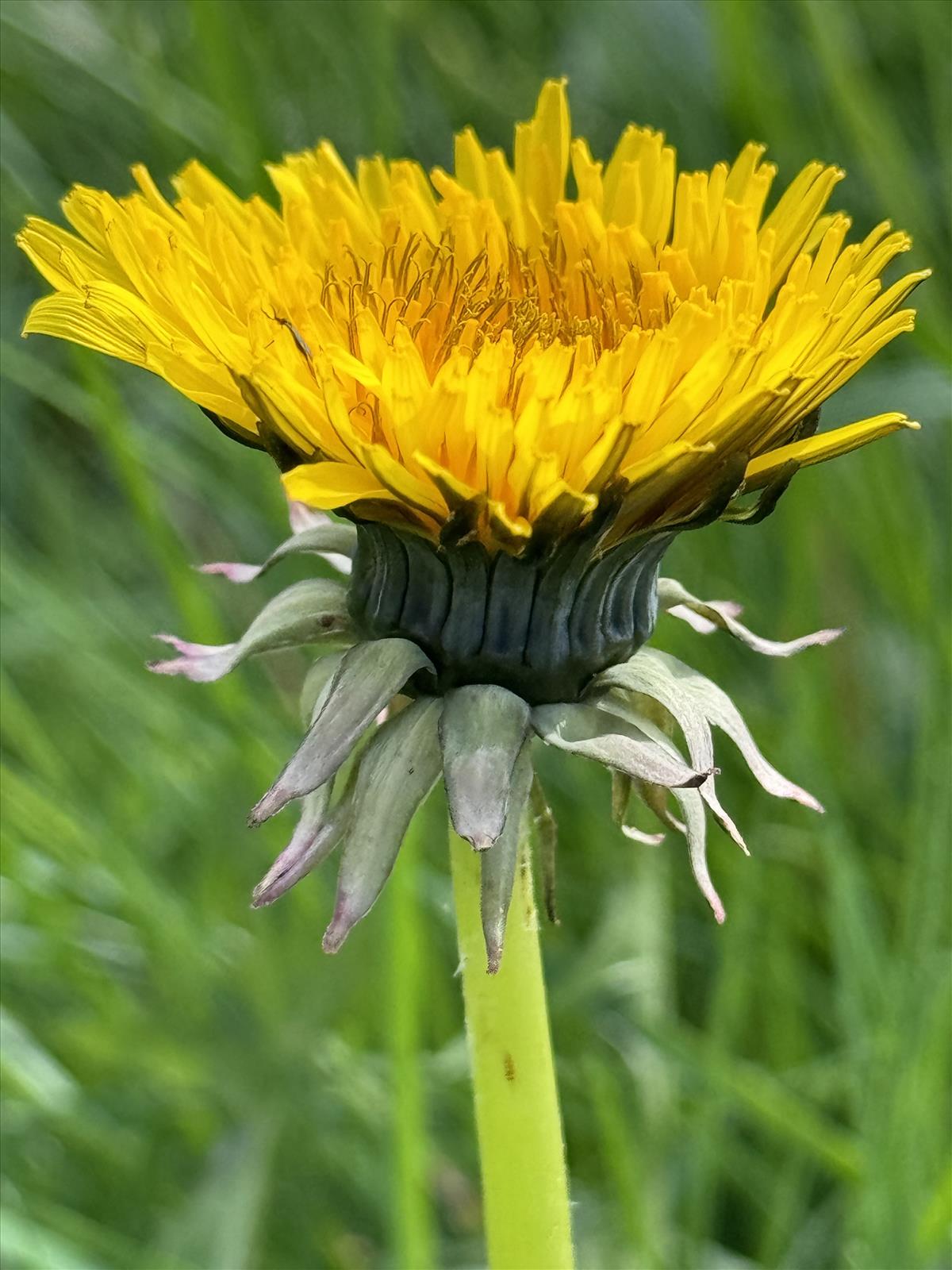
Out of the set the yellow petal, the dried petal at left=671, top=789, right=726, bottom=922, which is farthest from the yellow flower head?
the dried petal at left=671, top=789, right=726, bottom=922

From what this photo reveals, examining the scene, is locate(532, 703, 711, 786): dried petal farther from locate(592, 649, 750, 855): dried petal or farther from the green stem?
the green stem

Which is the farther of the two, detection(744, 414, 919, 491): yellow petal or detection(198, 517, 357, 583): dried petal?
detection(198, 517, 357, 583): dried petal

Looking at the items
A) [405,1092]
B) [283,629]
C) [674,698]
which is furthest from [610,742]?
[405,1092]

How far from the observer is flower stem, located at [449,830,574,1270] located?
549 mm

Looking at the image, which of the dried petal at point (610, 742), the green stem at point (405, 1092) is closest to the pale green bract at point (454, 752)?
the dried petal at point (610, 742)

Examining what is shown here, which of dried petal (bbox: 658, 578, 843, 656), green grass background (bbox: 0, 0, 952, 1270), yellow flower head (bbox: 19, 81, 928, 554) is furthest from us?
green grass background (bbox: 0, 0, 952, 1270)

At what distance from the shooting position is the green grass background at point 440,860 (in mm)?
896

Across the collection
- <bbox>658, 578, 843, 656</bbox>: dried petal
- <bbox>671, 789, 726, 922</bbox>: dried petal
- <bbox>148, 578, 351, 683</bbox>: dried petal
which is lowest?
<bbox>671, 789, 726, 922</bbox>: dried petal

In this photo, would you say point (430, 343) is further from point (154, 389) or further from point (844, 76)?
point (154, 389)

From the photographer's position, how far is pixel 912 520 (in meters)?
1.33

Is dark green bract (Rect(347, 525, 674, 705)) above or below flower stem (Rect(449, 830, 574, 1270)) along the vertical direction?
above

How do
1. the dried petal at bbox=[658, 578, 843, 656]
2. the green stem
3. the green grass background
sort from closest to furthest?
the dried petal at bbox=[658, 578, 843, 656], the green stem, the green grass background

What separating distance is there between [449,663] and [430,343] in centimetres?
13

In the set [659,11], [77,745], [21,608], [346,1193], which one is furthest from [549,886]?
[659,11]
